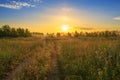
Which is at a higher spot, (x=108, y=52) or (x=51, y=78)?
(x=108, y=52)

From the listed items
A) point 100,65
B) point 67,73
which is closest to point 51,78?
point 67,73

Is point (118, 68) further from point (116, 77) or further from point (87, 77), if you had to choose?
point (87, 77)

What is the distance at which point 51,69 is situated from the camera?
1080 cm

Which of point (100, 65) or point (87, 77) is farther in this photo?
point (100, 65)

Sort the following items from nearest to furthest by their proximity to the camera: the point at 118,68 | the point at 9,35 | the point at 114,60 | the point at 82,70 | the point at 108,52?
the point at 118,68
the point at 82,70
the point at 114,60
the point at 108,52
the point at 9,35

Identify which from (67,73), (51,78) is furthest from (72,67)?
(51,78)

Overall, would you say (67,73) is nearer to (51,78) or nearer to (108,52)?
(51,78)

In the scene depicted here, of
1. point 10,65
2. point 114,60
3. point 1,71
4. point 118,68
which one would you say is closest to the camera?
point 118,68

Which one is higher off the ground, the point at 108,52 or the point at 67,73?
the point at 108,52

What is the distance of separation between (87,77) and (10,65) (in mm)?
5769

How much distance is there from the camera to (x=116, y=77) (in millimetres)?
7824

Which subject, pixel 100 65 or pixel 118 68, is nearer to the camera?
pixel 118 68

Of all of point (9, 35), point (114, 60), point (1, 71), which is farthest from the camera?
point (9, 35)

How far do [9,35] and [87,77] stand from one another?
80.0 metres
